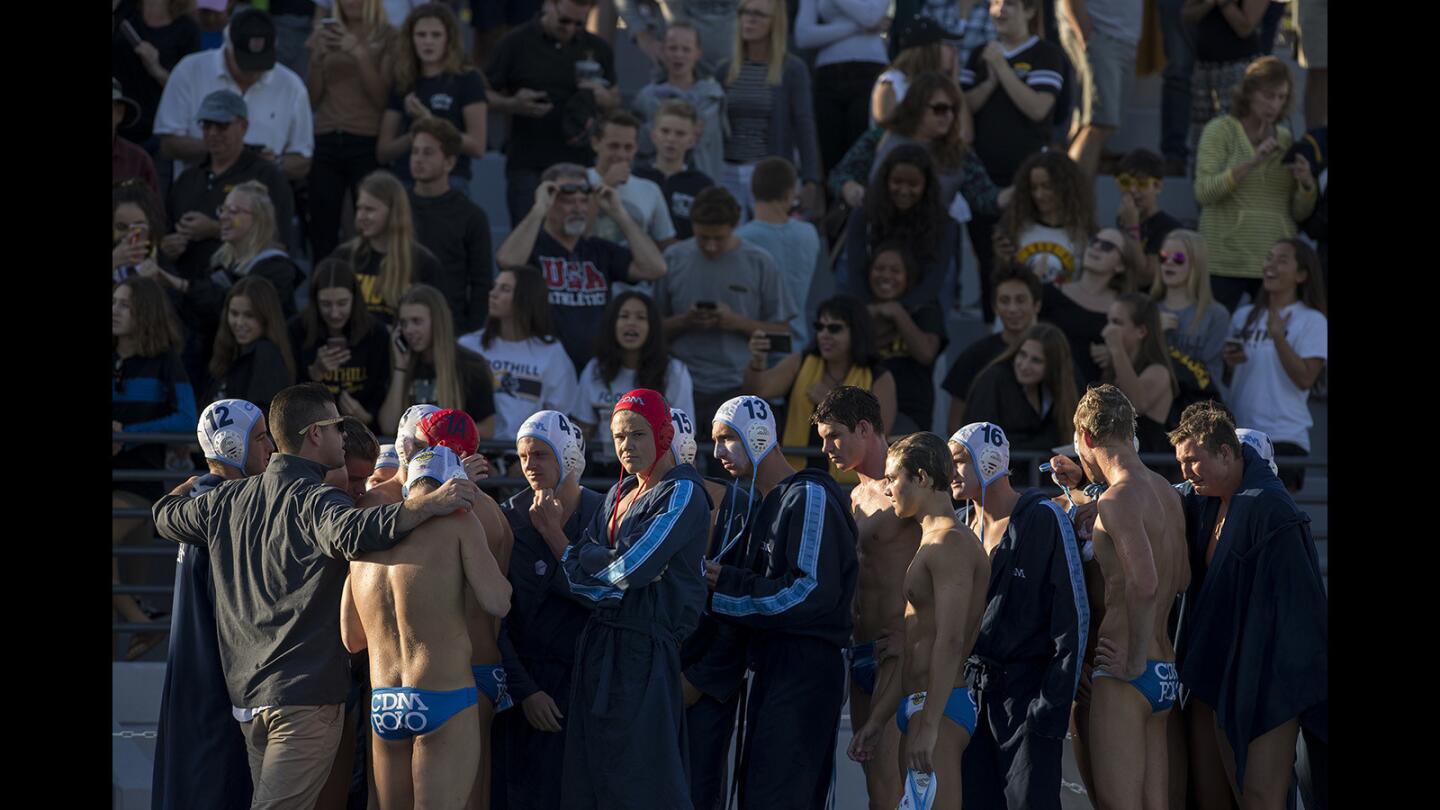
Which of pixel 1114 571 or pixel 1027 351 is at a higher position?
pixel 1027 351

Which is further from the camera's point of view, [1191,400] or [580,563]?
[1191,400]

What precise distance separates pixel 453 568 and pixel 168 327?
3.41 m

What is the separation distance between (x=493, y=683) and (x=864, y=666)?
57.9 inches

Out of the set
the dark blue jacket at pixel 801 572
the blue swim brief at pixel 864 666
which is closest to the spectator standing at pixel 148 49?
the dark blue jacket at pixel 801 572

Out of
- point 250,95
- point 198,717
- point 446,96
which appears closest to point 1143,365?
point 446,96

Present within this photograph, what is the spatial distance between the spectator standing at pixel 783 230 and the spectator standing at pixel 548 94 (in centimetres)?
124

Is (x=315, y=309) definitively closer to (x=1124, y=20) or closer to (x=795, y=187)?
(x=795, y=187)

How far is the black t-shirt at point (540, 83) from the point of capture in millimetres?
11398

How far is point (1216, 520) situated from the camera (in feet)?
24.3

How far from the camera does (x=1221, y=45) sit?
1259 cm

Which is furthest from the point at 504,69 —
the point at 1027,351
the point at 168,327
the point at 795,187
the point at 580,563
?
the point at 580,563

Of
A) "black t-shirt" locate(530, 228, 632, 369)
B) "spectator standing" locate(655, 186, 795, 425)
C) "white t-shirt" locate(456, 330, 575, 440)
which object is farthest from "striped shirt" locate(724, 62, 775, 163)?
"white t-shirt" locate(456, 330, 575, 440)

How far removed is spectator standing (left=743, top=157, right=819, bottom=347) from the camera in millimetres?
10695

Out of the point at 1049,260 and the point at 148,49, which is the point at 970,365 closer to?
the point at 1049,260
